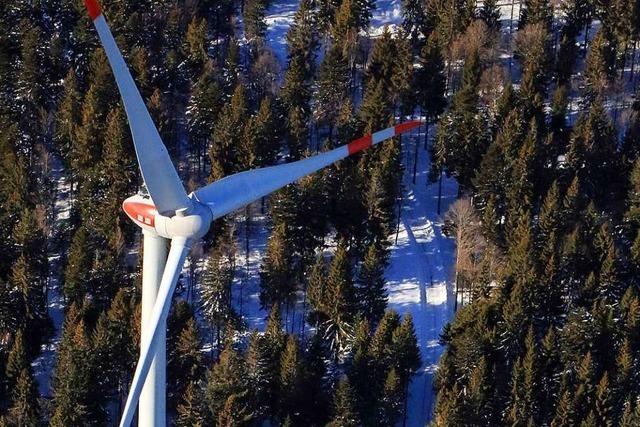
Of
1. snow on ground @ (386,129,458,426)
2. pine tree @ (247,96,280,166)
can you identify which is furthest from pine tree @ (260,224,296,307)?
snow on ground @ (386,129,458,426)

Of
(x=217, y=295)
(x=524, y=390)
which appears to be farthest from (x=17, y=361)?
(x=524, y=390)

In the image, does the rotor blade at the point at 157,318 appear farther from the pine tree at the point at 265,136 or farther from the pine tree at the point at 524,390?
the pine tree at the point at 265,136

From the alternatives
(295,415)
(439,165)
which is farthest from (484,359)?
(439,165)

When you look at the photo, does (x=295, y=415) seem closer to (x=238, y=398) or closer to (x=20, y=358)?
(x=238, y=398)

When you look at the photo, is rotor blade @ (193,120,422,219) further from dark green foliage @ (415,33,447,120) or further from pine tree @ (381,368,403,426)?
dark green foliage @ (415,33,447,120)

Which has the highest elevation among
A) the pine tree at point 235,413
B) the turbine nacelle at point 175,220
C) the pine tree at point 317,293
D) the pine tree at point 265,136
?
the turbine nacelle at point 175,220

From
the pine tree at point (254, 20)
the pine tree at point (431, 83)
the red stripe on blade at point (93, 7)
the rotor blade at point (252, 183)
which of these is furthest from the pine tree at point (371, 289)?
the red stripe on blade at point (93, 7)
